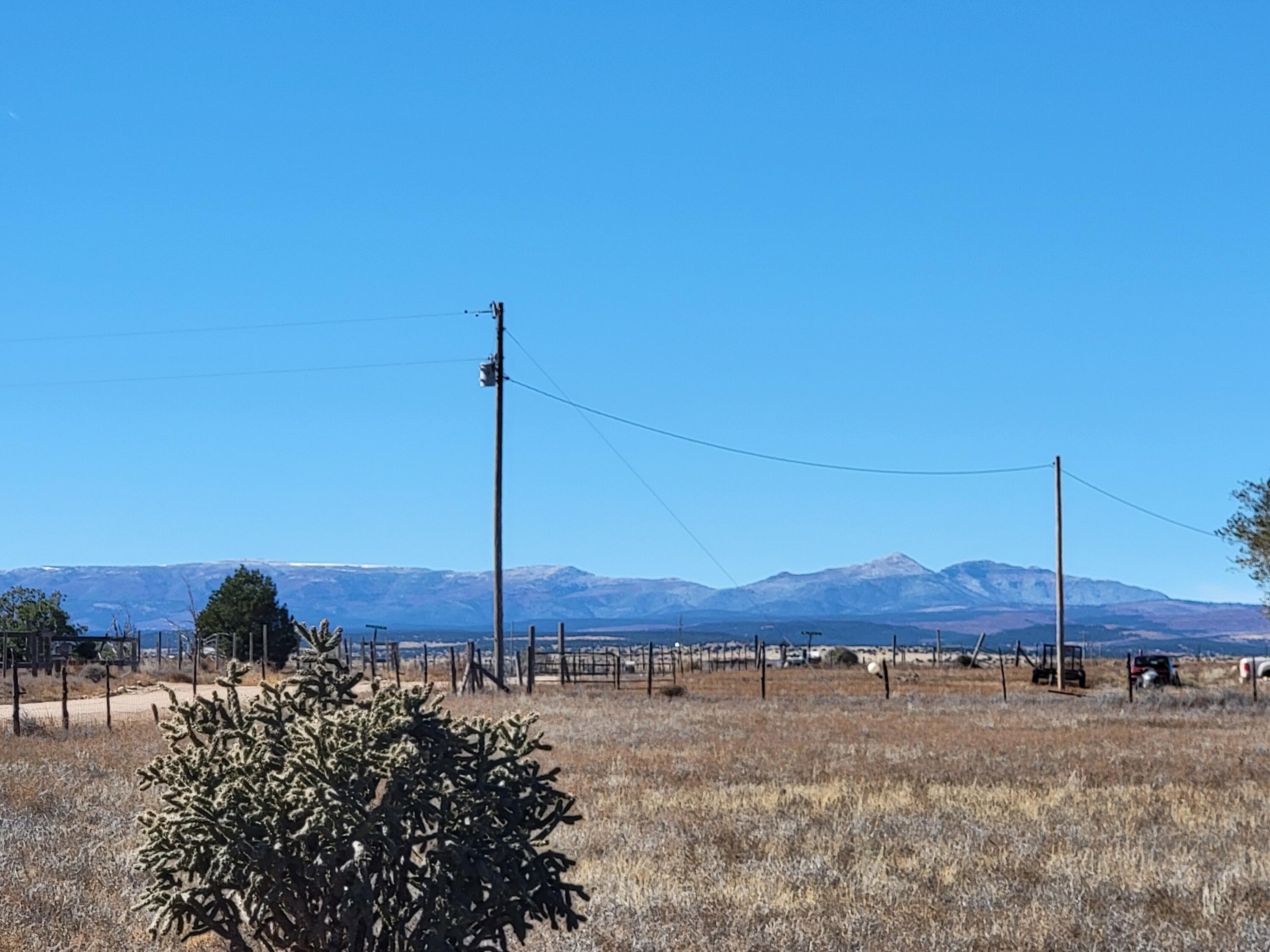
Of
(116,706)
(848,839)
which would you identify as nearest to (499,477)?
(116,706)

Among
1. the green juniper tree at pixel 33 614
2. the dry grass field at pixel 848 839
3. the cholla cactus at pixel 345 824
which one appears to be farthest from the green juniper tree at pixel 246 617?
the cholla cactus at pixel 345 824

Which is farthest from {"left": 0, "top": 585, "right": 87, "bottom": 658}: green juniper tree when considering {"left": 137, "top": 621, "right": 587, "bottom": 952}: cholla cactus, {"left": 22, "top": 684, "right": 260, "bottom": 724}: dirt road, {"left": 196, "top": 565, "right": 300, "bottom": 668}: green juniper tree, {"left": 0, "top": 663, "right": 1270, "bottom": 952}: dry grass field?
{"left": 137, "top": 621, "right": 587, "bottom": 952}: cholla cactus

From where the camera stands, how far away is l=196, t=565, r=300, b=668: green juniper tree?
6531 cm

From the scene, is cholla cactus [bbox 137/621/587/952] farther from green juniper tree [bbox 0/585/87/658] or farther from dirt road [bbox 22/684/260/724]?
green juniper tree [bbox 0/585/87/658]

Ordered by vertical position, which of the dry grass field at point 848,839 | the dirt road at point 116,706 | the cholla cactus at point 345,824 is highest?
the cholla cactus at point 345,824

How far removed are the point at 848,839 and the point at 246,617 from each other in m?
57.0

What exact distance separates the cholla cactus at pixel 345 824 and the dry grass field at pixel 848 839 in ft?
8.19

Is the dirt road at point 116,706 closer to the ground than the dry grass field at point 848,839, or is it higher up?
closer to the ground

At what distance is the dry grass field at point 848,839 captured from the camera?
9.31m

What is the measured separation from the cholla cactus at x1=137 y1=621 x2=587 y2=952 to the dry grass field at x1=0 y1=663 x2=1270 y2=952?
2.50 m

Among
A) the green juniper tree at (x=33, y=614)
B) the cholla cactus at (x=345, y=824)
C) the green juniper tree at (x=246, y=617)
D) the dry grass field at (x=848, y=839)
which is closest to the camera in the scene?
the cholla cactus at (x=345, y=824)

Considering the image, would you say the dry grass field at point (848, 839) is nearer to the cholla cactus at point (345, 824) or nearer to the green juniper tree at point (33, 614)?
the cholla cactus at point (345, 824)

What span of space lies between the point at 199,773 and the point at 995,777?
14.6 meters

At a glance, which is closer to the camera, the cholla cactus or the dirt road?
the cholla cactus
